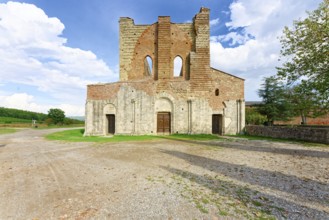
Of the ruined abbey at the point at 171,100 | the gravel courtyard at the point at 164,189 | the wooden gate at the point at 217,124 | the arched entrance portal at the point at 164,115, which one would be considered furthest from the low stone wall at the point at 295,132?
the arched entrance portal at the point at 164,115

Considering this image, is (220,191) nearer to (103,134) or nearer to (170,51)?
(103,134)

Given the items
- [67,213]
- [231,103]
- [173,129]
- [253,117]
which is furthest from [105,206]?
[253,117]

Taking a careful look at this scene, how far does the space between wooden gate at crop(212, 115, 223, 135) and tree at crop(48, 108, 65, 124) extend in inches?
1252

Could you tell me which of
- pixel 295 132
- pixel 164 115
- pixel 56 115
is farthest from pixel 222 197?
pixel 56 115

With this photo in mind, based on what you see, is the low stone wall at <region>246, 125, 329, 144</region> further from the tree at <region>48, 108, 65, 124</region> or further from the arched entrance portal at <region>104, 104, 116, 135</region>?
the tree at <region>48, 108, 65, 124</region>

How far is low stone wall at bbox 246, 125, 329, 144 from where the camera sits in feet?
43.0

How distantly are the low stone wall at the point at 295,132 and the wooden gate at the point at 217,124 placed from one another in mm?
2973

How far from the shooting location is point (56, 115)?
36.3m

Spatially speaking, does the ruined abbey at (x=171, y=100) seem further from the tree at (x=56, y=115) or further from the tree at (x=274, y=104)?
the tree at (x=56, y=115)

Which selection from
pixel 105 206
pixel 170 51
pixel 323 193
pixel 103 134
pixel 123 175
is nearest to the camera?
pixel 105 206

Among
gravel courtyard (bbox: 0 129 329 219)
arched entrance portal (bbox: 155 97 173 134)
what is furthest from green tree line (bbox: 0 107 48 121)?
gravel courtyard (bbox: 0 129 329 219)

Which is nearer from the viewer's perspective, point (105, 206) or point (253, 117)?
point (105, 206)

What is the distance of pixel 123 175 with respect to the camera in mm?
5848

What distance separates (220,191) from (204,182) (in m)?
0.71
